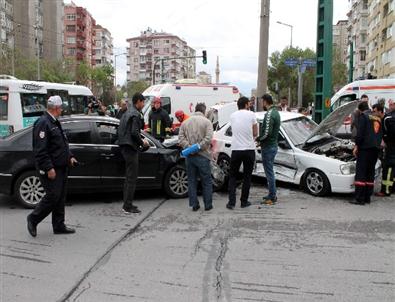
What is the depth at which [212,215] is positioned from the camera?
7672mm

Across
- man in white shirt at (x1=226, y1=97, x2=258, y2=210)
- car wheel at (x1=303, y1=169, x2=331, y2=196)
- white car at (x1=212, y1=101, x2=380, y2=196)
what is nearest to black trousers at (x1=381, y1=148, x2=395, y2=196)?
white car at (x1=212, y1=101, x2=380, y2=196)

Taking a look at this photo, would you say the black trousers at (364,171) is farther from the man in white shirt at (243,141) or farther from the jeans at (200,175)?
the jeans at (200,175)

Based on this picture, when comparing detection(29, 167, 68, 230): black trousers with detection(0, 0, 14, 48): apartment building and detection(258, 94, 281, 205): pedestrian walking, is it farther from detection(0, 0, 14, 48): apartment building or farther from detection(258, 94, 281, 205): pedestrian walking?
detection(0, 0, 14, 48): apartment building

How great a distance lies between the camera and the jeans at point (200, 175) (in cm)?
788

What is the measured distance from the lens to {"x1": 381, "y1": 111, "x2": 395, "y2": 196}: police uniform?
898 cm

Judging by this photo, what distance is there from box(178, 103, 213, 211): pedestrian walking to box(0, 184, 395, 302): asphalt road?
10.9 inches

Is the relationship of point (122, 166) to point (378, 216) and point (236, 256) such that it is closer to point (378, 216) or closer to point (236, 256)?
point (236, 256)

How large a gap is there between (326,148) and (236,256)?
15.4 feet

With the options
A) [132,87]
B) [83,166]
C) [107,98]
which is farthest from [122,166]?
[132,87]

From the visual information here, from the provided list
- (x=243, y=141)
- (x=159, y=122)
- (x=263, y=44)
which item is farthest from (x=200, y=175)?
(x=263, y=44)

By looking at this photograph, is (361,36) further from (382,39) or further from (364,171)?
(364,171)

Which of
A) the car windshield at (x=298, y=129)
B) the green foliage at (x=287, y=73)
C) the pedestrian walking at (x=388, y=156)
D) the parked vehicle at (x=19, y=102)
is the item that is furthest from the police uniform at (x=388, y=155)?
the green foliage at (x=287, y=73)

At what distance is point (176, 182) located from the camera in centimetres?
898

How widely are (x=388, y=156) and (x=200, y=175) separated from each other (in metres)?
3.79
